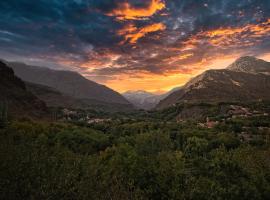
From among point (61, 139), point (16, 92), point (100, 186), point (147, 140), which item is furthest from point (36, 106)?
point (100, 186)

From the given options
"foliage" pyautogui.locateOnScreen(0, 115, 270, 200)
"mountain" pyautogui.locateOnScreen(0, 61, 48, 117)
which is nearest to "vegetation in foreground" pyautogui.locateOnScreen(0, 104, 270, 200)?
"foliage" pyautogui.locateOnScreen(0, 115, 270, 200)

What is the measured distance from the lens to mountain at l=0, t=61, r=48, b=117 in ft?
266

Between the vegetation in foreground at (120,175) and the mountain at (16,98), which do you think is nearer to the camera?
the vegetation in foreground at (120,175)

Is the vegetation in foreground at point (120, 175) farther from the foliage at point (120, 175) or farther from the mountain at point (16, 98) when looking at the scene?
the mountain at point (16, 98)

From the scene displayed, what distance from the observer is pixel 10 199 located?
8.03 metres

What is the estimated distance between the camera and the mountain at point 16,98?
81056 millimetres

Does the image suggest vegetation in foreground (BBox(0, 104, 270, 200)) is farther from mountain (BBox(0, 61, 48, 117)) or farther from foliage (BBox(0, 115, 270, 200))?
mountain (BBox(0, 61, 48, 117))

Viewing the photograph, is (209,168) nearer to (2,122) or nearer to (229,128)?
(2,122)

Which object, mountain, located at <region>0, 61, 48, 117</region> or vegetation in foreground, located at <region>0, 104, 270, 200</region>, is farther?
mountain, located at <region>0, 61, 48, 117</region>

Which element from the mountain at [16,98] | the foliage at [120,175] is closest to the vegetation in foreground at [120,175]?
the foliage at [120,175]

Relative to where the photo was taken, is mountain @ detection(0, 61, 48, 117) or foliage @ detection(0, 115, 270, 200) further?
mountain @ detection(0, 61, 48, 117)

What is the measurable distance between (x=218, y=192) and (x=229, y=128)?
225 feet

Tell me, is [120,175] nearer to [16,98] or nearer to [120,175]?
[120,175]

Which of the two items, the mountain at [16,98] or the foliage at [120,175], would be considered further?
the mountain at [16,98]
